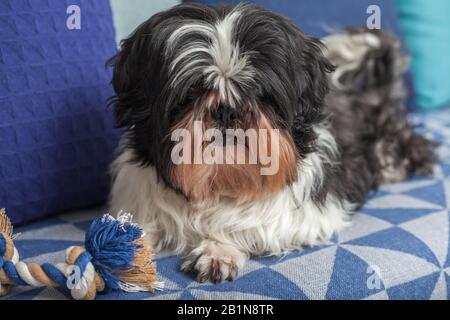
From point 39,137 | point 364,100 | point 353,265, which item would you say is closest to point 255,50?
point 353,265

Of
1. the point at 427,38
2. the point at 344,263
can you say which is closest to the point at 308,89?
the point at 344,263

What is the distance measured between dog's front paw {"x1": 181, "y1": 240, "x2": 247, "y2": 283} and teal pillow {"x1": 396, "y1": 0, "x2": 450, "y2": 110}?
1975 millimetres

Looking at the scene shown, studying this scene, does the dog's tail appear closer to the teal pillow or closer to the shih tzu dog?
the teal pillow

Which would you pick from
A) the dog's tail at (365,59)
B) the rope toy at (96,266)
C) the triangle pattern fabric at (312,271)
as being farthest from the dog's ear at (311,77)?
the dog's tail at (365,59)

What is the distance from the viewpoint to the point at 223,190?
1.67m

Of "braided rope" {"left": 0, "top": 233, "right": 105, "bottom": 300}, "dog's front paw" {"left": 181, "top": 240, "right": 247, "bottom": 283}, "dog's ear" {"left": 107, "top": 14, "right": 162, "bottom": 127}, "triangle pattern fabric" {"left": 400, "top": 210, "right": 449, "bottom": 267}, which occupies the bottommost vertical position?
"triangle pattern fabric" {"left": 400, "top": 210, "right": 449, "bottom": 267}

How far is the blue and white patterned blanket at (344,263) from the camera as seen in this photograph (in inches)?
59.1

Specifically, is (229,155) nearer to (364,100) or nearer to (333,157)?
(333,157)

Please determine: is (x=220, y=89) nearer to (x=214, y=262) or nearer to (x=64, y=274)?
(x=214, y=262)

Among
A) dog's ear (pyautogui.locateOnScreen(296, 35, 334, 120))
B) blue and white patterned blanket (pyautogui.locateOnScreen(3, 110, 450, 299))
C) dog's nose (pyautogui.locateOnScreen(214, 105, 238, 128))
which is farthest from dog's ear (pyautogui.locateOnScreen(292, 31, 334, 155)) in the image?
blue and white patterned blanket (pyautogui.locateOnScreen(3, 110, 450, 299))

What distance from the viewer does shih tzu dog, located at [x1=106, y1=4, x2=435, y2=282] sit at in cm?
150

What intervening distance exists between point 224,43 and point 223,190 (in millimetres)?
419

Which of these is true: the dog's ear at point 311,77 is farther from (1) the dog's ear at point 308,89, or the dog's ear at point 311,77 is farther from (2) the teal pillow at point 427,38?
(2) the teal pillow at point 427,38

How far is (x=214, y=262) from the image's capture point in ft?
5.27
